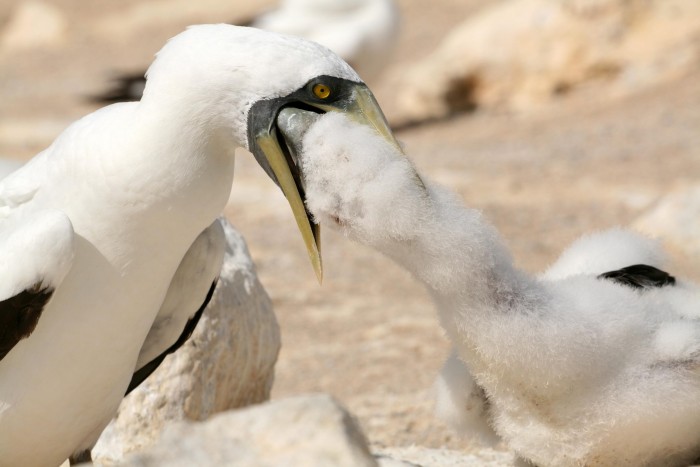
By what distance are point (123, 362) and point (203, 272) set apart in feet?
1.32

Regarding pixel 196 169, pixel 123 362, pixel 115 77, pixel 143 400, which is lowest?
pixel 115 77

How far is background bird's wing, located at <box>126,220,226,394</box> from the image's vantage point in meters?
3.96

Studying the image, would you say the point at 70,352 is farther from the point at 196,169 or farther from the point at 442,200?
the point at 442,200

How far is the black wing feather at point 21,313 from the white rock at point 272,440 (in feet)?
2.98

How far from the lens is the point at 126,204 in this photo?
3494 mm

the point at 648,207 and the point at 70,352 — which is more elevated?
the point at 70,352

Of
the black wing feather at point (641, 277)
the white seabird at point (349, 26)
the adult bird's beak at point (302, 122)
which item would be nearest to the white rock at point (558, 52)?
the white seabird at point (349, 26)

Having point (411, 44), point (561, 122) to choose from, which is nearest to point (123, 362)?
point (561, 122)

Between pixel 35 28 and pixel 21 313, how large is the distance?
771 inches

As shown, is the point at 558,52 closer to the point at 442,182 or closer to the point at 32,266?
the point at 442,182

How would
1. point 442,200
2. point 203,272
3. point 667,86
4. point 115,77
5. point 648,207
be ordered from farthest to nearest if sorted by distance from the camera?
point 115,77, point 667,86, point 648,207, point 203,272, point 442,200

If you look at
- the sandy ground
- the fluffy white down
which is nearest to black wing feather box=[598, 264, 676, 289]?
the fluffy white down

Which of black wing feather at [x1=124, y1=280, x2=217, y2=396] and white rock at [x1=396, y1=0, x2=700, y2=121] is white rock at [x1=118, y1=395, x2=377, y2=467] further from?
white rock at [x1=396, y1=0, x2=700, y2=121]

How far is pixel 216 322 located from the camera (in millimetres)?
4852
